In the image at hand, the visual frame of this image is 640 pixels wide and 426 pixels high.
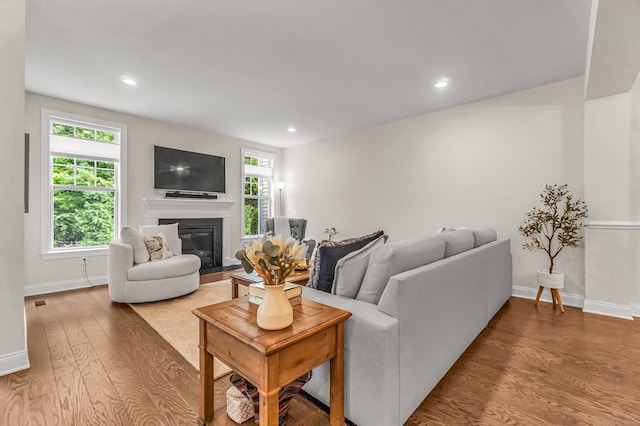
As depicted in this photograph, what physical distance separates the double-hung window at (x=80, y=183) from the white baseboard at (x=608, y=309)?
6.22 meters

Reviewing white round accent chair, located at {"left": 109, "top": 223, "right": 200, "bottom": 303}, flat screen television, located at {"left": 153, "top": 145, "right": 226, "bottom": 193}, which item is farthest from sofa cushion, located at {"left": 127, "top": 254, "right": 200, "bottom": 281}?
flat screen television, located at {"left": 153, "top": 145, "right": 226, "bottom": 193}

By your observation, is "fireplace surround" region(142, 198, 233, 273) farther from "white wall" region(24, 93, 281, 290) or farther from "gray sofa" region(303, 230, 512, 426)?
"gray sofa" region(303, 230, 512, 426)

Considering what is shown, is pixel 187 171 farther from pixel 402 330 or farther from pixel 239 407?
pixel 402 330

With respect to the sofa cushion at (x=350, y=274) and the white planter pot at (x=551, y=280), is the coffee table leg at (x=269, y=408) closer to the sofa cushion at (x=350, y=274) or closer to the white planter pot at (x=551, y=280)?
the sofa cushion at (x=350, y=274)

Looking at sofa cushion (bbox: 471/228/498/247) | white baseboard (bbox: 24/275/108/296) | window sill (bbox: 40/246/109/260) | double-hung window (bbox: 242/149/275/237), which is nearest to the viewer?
sofa cushion (bbox: 471/228/498/247)

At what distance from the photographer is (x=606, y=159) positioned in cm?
302

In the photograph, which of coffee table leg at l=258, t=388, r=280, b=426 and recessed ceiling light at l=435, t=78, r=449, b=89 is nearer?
coffee table leg at l=258, t=388, r=280, b=426

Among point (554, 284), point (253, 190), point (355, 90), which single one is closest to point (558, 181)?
point (554, 284)

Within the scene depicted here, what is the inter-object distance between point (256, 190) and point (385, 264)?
5.26 m

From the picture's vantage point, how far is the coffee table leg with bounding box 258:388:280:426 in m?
1.05

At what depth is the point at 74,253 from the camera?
402cm

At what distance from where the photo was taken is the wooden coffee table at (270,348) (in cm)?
106

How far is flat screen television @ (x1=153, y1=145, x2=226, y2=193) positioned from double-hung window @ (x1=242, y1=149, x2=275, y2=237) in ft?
2.01

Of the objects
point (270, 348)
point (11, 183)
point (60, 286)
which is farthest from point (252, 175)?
point (270, 348)
